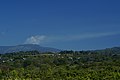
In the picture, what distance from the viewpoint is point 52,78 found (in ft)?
355

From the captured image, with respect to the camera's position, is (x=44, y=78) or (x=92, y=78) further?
(x=44, y=78)

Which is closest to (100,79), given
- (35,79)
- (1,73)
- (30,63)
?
(35,79)

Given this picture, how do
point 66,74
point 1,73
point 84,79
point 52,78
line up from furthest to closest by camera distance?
point 1,73, point 66,74, point 52,78, point 84,79

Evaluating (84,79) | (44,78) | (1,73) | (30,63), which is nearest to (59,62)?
(30,63)

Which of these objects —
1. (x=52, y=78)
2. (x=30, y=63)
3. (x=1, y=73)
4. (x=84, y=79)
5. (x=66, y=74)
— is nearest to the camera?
(x=84, y=79)

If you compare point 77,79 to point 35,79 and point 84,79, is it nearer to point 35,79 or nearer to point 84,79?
point 84,79

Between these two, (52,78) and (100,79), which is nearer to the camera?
(100,79)

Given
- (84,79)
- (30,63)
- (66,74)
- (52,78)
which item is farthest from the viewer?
(30,63)

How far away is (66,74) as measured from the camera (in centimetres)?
11662

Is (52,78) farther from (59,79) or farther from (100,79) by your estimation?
(100,79)

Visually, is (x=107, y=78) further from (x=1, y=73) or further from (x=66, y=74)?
(x=1, y=73)

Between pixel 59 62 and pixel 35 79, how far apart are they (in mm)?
89130

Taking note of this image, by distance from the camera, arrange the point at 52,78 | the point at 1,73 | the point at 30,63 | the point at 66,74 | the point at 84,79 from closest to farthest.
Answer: the point at 84,79 < the point at 52,78 < the point at 66,74 < the point at 1,73 < the point at 30,63

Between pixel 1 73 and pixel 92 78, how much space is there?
3840cm
